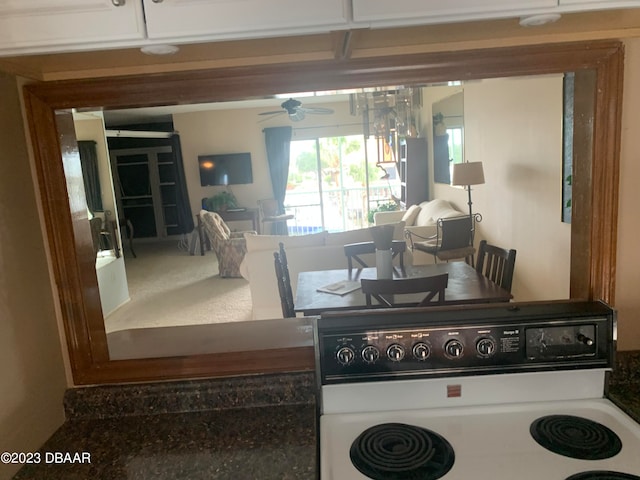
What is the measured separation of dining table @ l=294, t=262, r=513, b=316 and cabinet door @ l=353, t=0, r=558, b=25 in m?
1.67

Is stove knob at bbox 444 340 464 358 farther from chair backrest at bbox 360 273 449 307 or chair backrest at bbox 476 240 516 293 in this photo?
chair backrest at bbox 476 240 516 293

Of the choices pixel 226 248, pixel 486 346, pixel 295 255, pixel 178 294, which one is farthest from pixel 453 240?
pixel 486 346

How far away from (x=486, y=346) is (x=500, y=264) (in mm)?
1961

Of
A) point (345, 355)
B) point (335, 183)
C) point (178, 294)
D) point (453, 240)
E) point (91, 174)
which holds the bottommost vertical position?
point (178, 294)

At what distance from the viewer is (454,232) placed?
4527mm

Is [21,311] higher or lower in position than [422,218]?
higher

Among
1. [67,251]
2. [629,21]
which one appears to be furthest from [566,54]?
[67,251]

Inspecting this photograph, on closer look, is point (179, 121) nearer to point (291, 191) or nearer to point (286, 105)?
point (291, 191)

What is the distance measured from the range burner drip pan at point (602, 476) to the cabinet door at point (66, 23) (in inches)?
45.7

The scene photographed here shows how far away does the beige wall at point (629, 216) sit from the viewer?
1109mm

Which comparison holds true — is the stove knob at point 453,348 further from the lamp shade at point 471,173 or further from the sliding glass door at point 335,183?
the sliding glass door at point 335,183

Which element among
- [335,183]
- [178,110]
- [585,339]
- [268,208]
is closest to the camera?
[585,339]

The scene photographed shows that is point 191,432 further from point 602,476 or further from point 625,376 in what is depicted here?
point 625,376

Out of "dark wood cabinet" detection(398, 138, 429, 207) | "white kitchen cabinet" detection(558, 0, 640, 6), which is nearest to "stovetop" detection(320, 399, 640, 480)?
"white kitchen cabinet" detection(558, 0, 640, 6)
